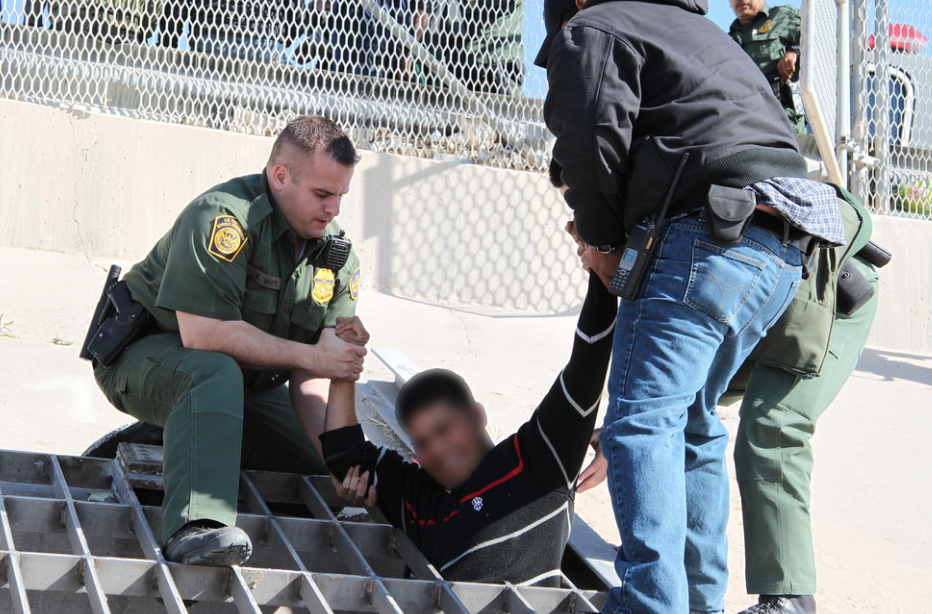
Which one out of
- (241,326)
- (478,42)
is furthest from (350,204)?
(241,326)

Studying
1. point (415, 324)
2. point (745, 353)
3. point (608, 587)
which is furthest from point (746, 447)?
point (415, 324)

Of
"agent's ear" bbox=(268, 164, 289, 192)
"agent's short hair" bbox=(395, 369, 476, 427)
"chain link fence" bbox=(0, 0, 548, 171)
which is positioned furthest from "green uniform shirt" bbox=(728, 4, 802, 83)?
"agent's short hair" bbox=(395, 369, 476, 427)

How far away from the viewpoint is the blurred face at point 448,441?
2564mm

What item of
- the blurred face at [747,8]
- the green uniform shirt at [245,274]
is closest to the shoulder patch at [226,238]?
the green uniform shirt at [245,274]

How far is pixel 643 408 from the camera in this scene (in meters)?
1.98

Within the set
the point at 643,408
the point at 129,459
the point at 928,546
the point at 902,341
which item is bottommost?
the point at 902,341

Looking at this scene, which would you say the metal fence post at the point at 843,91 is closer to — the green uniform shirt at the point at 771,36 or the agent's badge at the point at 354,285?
the green uniform shirt at the point at 771,36

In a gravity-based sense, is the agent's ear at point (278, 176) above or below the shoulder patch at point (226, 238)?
above

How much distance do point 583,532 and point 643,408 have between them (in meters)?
1.12

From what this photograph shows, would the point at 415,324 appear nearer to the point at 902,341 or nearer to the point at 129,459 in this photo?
the point at 129,459

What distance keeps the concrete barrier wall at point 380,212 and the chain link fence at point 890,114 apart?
29 cm

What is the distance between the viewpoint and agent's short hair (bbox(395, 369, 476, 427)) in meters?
2.65

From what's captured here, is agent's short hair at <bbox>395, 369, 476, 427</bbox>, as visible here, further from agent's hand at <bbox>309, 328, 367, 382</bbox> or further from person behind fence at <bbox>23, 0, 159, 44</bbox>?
person behind fence at <bbox>23, 0, 159, 44</bbox>

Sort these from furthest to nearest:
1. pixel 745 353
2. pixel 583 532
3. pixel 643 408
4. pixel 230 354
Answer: pixel 583 532, pixel 230 354, pixel 745 353, pixel 643 408
